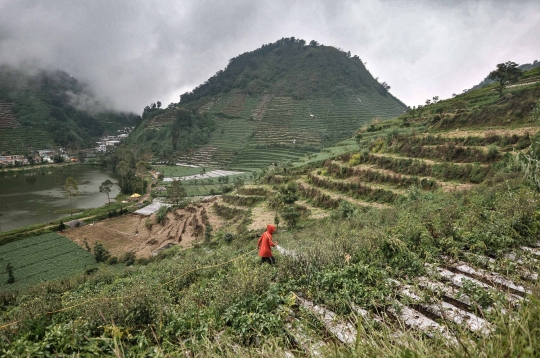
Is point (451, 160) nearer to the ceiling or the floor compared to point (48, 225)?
nearer to the ceiling

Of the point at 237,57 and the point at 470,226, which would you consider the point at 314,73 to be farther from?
the point at 470,226

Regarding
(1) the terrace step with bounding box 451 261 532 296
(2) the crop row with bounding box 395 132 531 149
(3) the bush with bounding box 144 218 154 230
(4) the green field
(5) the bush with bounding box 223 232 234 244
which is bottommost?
(4) the green field

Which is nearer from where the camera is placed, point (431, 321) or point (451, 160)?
point (431, 321)

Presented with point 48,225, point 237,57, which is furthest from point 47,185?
point 237,57

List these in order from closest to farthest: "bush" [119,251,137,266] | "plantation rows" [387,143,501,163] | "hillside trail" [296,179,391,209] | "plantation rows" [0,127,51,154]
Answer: "plantation rows" [387,143,501,163], "hillside trail" [296,179,391,209], "bush" [119,251,137,266], "plantation rows" [0,127,51,154]

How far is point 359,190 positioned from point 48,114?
468 feet

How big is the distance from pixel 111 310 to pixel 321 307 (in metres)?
2.39

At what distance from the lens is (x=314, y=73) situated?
11544cm

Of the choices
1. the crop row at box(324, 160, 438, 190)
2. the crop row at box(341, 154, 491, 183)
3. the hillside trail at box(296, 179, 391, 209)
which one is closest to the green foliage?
the hillside trail at box(296, 179, 391, 209)

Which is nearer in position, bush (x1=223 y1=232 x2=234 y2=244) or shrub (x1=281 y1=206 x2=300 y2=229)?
shrub (x1=281 y1=206 x2=300 y2=229)

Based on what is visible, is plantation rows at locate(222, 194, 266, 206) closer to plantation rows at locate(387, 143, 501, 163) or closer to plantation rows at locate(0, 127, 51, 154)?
plantation rows at locate(387, 143, 501, 163)

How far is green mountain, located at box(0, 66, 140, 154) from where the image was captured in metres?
97.5

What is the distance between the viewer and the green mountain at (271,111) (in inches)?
2763

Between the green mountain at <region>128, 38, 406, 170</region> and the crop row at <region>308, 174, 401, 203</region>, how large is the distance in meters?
34.9
